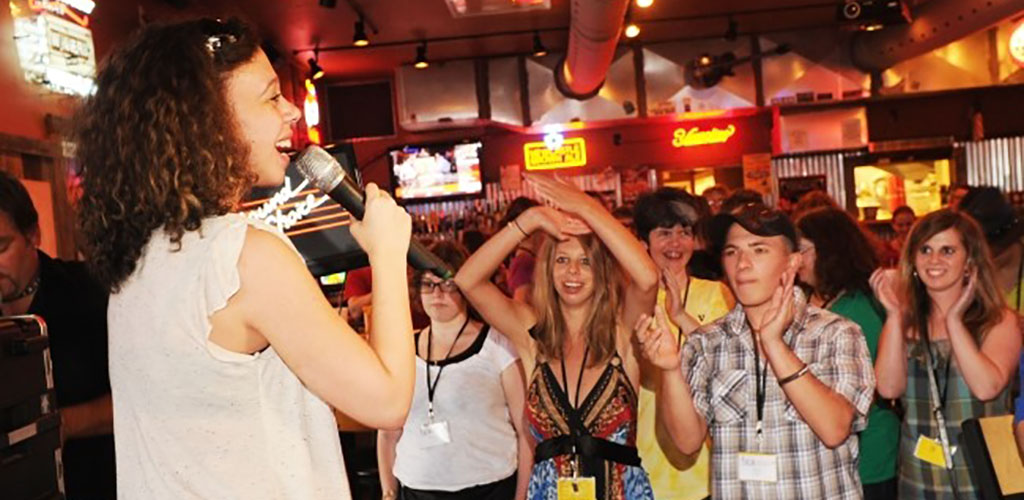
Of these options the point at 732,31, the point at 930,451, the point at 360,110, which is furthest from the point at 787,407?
the point at 360,110

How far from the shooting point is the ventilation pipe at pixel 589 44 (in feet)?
22.4

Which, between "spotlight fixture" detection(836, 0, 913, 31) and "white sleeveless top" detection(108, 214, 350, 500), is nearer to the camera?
"white sleeveless top" detection(108, 214, 350, 500)

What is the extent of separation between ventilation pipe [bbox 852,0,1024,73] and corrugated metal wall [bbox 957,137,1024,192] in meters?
1.58

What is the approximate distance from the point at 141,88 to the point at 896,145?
11345mm

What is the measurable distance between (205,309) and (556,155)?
35.9ft

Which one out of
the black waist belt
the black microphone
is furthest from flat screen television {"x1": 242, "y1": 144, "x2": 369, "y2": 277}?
the black microphone

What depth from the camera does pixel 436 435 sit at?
11.5ft

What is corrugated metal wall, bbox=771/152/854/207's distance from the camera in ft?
37.9

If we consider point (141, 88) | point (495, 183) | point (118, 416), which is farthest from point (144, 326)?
point (495, 183)

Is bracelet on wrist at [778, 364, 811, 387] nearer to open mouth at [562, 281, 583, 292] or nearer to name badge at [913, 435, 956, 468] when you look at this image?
open mouth at [562, 281, 583, 292]

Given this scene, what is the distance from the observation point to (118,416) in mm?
1492

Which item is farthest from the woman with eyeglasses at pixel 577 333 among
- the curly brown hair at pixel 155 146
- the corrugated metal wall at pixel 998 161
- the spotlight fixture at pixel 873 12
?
the corrugated metal wall at pixel 998 161

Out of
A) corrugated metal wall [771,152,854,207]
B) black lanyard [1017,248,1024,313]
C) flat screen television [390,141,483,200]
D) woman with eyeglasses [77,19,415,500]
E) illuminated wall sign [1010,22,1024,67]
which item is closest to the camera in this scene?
woman with eyeglasses [77,19,415,500]

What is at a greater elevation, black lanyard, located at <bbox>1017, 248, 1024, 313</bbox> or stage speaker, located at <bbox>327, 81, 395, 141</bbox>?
stage speaker, located at <bbox>327, 81, 395, 141</bbox>
